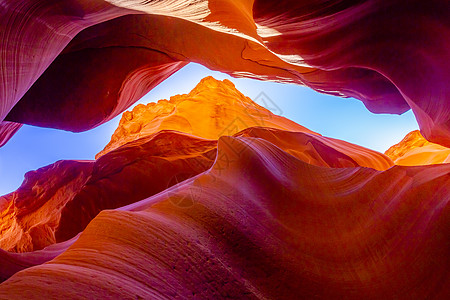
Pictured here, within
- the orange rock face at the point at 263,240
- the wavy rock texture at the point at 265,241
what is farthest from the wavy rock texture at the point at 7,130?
the wavy rock texture at the point at 265,241

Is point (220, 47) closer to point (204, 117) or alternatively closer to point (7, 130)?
point (204, 117)

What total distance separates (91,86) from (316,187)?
14.9 ft

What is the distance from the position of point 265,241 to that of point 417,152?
7.44 m

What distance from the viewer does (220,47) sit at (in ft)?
19.6

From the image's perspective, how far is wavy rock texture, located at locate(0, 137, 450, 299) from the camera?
1578 mm

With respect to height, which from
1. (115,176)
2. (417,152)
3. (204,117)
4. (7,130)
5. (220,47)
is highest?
(204,117)

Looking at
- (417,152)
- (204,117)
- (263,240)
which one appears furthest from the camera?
(204,117)

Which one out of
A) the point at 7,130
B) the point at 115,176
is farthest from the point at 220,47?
the point at 7,130

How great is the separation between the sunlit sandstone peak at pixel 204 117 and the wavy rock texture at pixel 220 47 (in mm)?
2872

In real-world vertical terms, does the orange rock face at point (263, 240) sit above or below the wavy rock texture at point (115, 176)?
below

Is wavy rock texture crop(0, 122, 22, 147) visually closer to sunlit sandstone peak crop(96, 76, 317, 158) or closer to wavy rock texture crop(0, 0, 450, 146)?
wavy rock texture crop(0, 0, 450, 146)

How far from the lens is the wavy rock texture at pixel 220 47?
2.84 meters

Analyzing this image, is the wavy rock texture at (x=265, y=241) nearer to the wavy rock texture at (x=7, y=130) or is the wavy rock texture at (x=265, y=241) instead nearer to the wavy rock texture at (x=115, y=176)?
the wavy rock texture at (x=115, y=176)

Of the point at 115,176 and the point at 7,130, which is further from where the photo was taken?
the point at 115,176
